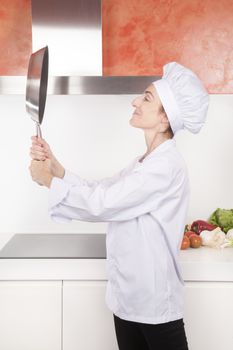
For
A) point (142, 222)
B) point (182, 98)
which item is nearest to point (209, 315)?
point (142, 222)

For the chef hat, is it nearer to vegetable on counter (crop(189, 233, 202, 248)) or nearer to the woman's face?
the woman's face

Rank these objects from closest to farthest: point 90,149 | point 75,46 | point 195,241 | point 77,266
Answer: point 77,266
point 75,46
point 195,241
point 90,149

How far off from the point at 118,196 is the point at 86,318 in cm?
63

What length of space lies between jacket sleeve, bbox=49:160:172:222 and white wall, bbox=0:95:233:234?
941mm

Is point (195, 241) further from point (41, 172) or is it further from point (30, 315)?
point (41, 172)

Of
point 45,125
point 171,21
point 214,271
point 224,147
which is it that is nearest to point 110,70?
point 171,21

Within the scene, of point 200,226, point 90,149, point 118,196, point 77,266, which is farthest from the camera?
point 90,149

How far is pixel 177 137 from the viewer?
2406mm

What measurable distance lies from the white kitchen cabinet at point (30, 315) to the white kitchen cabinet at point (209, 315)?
0.46 metres

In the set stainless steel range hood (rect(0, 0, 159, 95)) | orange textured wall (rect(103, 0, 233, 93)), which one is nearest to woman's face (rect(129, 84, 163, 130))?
stainless steel range hood (rect(0, 0, 159, 95))

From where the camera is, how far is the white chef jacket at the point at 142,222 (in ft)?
4.79

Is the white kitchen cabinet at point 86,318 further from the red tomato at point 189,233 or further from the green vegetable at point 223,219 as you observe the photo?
the green vegetable at point 223,219

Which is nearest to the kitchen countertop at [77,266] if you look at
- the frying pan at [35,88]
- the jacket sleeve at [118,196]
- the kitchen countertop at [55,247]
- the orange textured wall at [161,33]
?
the kitchen countertop at [55,247]

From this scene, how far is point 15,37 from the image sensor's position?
2.12 metres
